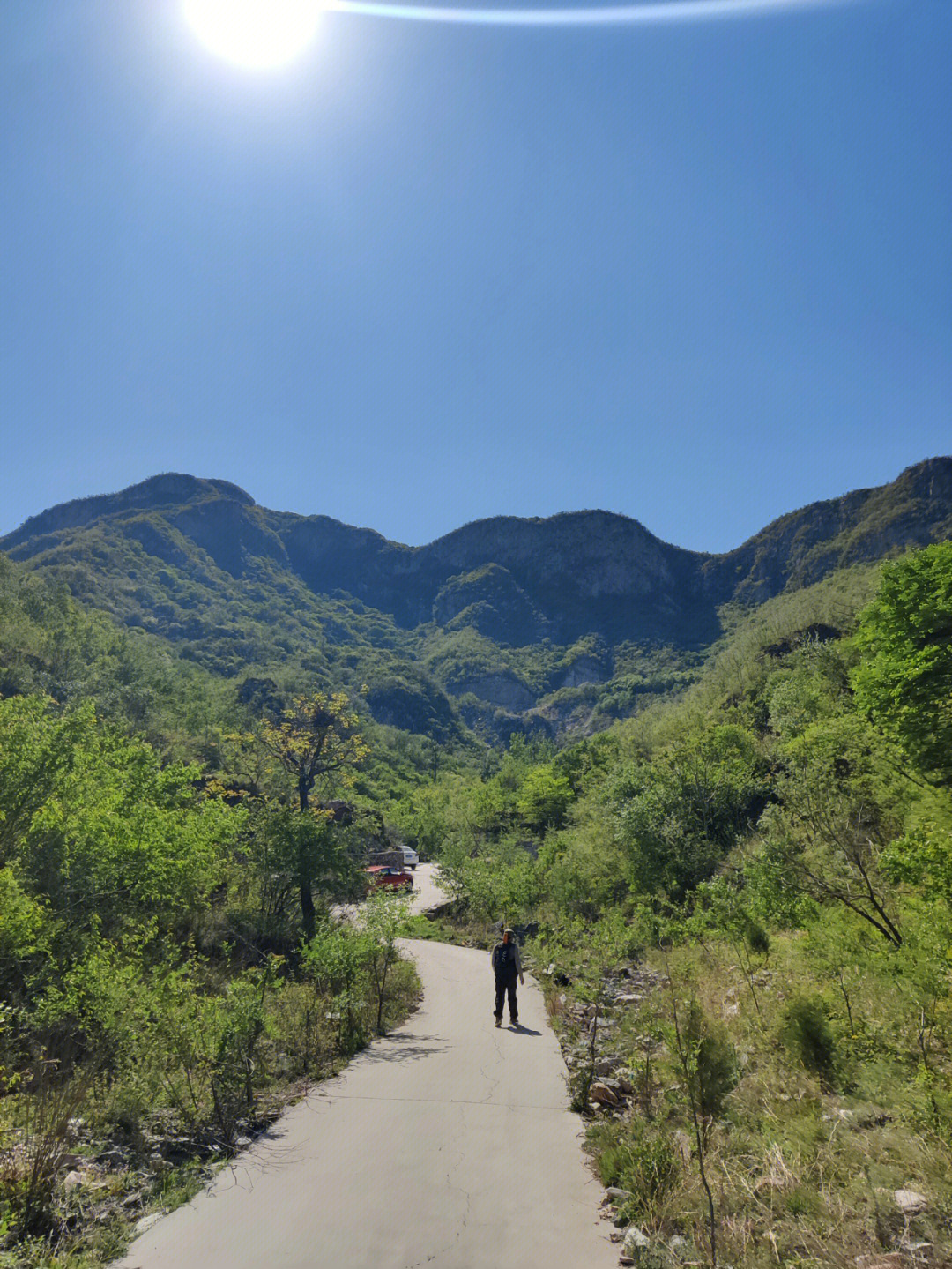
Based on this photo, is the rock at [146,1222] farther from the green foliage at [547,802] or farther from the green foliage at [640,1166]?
the green foliage at [547,802]

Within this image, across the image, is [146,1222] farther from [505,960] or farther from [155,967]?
[505,960]

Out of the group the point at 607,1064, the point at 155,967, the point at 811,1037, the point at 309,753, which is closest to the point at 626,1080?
the point at 607,1064

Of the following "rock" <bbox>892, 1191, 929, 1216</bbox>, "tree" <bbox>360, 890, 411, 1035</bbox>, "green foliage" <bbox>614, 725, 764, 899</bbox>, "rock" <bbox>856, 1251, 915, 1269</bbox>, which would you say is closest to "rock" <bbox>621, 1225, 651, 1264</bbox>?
"rock" <bbox>856, 1251, 915, 1269</bbox>

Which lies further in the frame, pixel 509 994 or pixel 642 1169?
pixel 509 994

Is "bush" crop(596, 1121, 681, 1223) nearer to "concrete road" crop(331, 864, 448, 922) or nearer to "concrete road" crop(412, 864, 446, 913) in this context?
"concrete road" crop(331, 864, 448, 922)

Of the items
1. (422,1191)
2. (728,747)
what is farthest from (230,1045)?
(728,747)

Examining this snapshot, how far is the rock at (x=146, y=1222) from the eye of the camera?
16.0ft

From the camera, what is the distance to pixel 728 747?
31047mm

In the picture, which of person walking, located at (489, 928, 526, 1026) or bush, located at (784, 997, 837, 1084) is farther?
person walking, located at (489, 928, 526, 1026)

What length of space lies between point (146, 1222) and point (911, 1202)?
5512 millimetres

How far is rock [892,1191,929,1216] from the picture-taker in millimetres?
4129

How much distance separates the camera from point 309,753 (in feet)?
65.6

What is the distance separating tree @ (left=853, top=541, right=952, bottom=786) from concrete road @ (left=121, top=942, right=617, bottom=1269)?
44.8 feet

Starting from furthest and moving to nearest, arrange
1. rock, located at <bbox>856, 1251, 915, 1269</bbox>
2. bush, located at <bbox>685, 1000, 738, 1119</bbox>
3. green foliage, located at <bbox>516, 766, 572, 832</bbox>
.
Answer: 1. green foliage, located at <bbox>516, 766, 572, 832</bbox>
2. bush, located at <bbox>685, 1000, 738, 1119</bbox>
3. rock, located at <bbox>856, 1251, 915, 1269</bbox>
